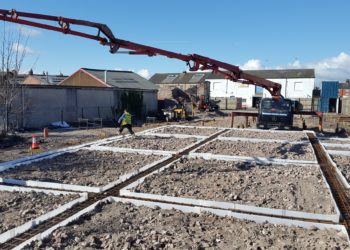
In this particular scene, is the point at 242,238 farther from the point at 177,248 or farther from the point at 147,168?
the point at 147,168

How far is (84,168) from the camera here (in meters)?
8.91

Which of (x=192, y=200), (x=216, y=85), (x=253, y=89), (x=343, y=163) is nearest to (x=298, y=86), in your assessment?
(x=253, y=89)

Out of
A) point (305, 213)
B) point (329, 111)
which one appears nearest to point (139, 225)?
point (305, 213)

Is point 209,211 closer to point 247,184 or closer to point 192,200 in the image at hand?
point 192,200

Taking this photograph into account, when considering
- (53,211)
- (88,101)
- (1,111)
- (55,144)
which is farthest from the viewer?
(88,101)

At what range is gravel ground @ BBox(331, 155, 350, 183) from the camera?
884cm

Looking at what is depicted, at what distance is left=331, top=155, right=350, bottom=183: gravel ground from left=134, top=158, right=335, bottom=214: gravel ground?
2.17 ft

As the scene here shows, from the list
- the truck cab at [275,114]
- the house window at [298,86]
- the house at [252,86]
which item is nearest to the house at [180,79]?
the house at [252,86]

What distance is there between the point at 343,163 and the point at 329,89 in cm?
4224

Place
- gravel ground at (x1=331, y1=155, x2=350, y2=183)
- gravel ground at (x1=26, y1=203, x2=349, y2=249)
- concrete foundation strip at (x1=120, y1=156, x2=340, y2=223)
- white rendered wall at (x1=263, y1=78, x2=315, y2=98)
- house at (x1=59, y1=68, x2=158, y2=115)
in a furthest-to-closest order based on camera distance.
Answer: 1. white rendered wall at (x1=263, y1=78, x2=315, y2=98)
2. house at (x1=59, y1=68, x2=158, y2=115)
3. gravel ground at (x1=331, y1=155, x2=350, y2=183)
4. concrete foundation strip at (x1=120, y1=156, x2=340, y2=223)
5. gravel ground at (x1=26, y1=203, x2=349, y2=249)

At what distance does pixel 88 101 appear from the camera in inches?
1050

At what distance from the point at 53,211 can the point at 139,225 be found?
1357mm

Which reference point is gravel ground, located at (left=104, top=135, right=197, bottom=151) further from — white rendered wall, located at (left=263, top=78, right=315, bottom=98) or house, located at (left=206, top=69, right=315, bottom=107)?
white rendered wall, located at (left=263, top=78, right=315, bottom=98)

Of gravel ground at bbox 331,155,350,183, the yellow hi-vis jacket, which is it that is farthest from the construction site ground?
the yellow hi-vis jacket
